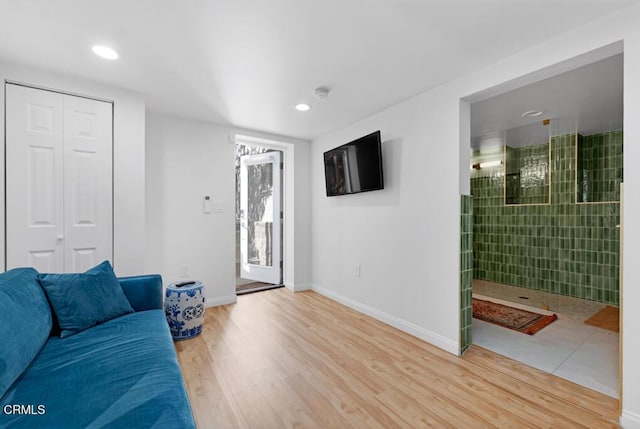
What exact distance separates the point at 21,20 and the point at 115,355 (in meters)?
2.02

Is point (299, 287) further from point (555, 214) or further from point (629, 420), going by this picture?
point (555, 214)

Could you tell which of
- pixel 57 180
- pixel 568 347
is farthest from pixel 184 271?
pixel 568 347

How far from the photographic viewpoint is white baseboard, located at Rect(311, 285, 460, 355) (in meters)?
2.37

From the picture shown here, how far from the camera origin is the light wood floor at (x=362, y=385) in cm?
159

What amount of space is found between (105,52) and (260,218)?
119 inches

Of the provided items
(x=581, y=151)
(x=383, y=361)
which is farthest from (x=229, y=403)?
(x=581, y=151)

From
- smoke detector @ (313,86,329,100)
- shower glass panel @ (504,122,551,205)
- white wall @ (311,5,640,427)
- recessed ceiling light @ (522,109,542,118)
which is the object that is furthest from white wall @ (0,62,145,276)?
shower glass panel @ (504,122,551,205)

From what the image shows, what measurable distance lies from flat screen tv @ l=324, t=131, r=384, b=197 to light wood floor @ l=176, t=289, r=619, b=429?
1.56 metres

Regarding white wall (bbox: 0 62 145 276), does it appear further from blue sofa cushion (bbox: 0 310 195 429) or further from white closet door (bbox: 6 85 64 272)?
blue sofa cushion (bbox: 0 310 195 429)

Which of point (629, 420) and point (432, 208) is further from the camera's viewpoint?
point (432, 208)

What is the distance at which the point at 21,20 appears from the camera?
1653 mm

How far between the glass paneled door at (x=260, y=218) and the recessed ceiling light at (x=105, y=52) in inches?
100

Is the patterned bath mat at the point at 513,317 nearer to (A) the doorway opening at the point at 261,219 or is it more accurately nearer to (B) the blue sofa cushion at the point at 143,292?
(A) the doorway opening at the point at 261,219

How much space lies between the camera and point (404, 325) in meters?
2.77
